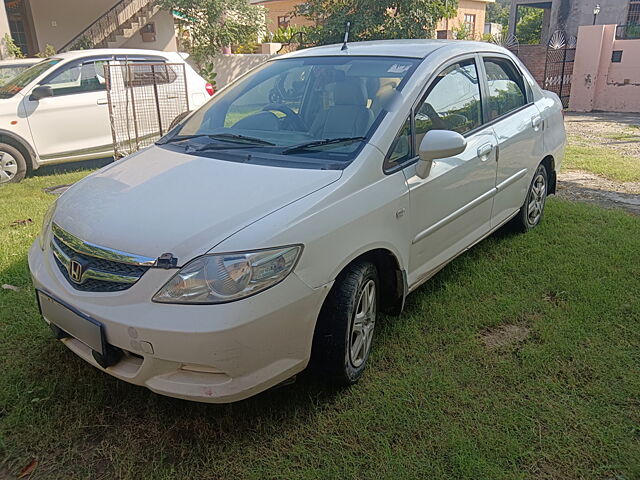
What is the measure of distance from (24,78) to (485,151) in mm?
6261

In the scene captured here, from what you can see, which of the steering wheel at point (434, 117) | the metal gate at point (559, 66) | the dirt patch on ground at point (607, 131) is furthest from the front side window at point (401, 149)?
the metal gate at point (559, 66)

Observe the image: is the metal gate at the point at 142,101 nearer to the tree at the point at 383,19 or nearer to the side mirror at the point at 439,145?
the side mirror at the point at 439,145

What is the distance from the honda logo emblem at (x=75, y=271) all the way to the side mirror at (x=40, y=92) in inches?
215

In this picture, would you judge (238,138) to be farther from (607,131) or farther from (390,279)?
(607,131)

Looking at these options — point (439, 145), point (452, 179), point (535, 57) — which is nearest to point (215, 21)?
point (535, 57)

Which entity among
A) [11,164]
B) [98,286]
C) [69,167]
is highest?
[98,286]

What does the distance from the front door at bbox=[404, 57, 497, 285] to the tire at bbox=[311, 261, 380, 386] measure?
0.47 meters

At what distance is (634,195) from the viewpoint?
21.2 feet

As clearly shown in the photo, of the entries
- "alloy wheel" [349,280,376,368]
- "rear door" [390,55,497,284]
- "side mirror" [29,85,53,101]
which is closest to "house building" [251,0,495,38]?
"side mirror" [29,85,53,101]

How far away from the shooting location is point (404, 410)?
2.69 metres

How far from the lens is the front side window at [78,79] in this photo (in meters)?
7.28

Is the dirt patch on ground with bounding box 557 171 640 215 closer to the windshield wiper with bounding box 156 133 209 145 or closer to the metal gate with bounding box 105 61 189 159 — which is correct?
the windshield wiper with bounding box 156 133 209 145

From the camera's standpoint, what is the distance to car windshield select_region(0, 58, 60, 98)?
23.2ft

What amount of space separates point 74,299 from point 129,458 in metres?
0.73
